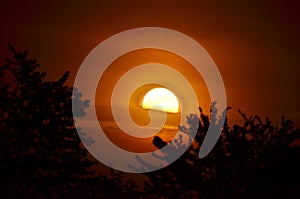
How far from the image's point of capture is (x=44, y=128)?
3506 centimetres

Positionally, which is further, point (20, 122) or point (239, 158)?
point (239, 158)

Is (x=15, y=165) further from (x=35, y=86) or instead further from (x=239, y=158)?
(x=239, y=158)

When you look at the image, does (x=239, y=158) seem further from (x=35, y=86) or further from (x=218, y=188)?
(x=35, y=86)

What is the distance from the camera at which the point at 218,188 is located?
37000mm

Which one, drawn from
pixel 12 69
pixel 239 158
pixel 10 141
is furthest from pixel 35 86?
pixel 239 158

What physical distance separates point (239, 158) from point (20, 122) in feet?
37.1

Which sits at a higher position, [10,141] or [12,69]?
[12,69]

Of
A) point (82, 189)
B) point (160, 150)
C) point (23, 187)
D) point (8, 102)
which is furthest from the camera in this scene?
point (160, 150)

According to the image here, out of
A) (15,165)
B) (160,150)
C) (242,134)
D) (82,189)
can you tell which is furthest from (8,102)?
(242,134)

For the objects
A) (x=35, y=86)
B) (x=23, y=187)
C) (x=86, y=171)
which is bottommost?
(x=23, y=187)

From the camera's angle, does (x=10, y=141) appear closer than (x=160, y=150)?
Yes

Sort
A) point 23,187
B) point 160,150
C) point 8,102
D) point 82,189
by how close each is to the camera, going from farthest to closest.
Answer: point 160,150
point 82,189
point 8,102
point 23,187

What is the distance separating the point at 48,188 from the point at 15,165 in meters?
2.39

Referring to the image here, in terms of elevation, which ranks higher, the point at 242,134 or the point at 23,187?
the point at 242,134
